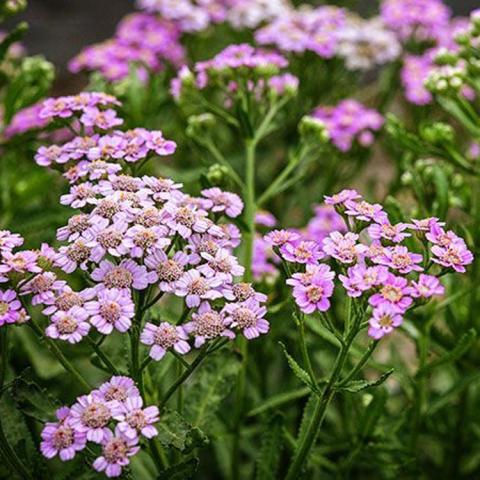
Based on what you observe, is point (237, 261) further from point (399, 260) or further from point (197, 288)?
point (399, 260)

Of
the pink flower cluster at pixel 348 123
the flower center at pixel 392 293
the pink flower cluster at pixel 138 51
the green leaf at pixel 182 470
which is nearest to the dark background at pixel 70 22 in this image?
the pink flower cluster at pixel 138 51

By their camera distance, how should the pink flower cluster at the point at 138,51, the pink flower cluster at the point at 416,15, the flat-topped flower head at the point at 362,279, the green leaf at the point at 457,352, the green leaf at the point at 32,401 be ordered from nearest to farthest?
the flat-topped flower head at the point at 362,279
the green leaf at the point at 32,401
the green leaf at the point at 457,352
the pink flower cluster at the point at 138,51
the pink flower cluster at the point at 416,15

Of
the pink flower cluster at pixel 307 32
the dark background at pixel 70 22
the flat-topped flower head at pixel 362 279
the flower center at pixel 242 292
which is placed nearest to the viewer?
the flat-topped flower head at pixel 362 279

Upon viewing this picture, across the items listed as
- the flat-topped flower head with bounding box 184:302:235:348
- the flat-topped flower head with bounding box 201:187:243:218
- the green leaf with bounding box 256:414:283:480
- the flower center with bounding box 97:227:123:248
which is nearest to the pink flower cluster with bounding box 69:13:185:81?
the flat-topped flower head with bounding box 201:187:243:218

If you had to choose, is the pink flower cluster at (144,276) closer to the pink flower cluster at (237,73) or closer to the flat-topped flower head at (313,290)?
the flat-topped flower head at (313,290)

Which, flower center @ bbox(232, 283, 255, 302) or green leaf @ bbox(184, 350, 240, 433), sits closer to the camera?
flower center @ bbox(232, 283, 255, 302)

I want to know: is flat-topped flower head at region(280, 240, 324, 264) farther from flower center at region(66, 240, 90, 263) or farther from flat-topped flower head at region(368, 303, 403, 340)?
flower center at region(66, 240, 90, 263)
